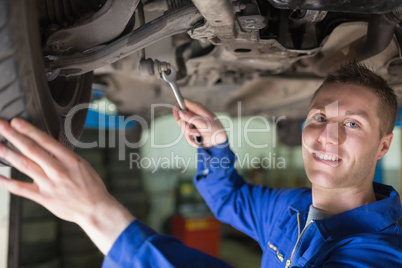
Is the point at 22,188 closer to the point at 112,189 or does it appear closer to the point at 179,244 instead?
the point at 179,244

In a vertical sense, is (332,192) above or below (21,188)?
below

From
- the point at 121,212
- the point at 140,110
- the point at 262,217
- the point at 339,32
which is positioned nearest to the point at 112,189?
the point at 140,110

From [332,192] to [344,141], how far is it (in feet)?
0.42

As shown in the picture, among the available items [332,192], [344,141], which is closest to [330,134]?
[344,141]

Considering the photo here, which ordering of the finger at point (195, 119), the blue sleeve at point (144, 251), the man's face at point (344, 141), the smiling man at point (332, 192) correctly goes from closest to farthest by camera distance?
1. the blue sleeve at point (144, 251)
2. the smiling man at point (332, 192)
3. the man's face at point (344, 141)
4. the finger at point (195, 119)

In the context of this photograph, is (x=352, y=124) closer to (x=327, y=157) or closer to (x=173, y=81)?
(x=327, y=157)

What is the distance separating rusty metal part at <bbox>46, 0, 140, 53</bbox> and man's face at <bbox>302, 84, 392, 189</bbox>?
526 millimetres

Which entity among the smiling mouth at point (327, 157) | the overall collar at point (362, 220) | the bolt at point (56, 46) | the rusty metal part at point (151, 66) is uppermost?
the bolt at point (56, 46)

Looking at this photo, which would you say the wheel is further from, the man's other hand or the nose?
the nose

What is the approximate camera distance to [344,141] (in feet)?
2.69

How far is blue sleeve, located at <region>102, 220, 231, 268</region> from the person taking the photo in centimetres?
50

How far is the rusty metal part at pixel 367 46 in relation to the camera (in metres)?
0.89

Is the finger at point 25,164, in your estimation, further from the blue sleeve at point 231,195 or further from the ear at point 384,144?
the ear at point 384,144

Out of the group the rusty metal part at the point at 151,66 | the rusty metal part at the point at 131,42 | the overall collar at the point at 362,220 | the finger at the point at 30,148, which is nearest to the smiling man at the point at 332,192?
the overall collar at the point at 362,220
